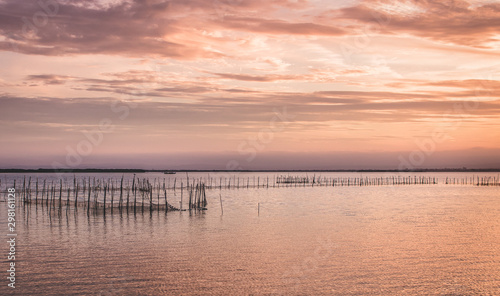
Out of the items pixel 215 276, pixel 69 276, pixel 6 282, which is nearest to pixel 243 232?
pixel 215 276

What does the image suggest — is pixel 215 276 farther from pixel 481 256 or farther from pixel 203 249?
pixel 481 256

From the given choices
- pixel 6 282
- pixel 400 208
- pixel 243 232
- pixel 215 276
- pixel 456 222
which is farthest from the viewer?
pixel 400 208

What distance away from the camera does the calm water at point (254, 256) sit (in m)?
16.1

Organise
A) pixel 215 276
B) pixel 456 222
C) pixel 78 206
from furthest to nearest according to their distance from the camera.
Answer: pixel 78 206
pixel 456 222
pixel 215 276

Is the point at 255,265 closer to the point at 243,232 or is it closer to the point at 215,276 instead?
the point at 215,276

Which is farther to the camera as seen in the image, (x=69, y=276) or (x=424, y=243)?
(x=424, y=243)

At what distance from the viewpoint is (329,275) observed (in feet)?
57.9

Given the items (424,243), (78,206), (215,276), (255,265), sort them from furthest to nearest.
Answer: (78,206)
(424,243)
(255,265)
(215,276)

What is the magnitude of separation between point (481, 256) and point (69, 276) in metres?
17.7

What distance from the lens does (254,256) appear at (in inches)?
824

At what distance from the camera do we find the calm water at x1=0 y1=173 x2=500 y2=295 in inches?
632

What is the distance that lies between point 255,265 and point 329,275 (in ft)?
10.4

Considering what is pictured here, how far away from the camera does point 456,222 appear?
3397 cm

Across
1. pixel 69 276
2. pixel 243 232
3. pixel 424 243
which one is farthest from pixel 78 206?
pixel 424 243
